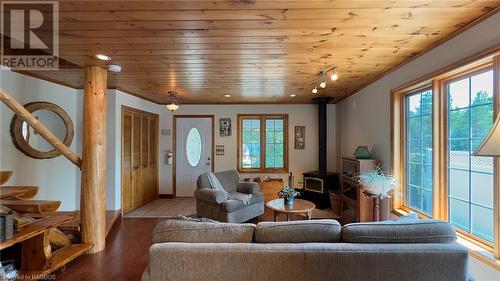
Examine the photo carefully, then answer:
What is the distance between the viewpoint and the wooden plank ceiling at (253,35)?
68.8 inches

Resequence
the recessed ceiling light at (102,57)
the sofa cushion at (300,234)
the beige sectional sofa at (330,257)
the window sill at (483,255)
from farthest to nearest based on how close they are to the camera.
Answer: the recessed ceiling light at (102,57)
the window sill at (483,255)
the sofa cushion at (300,234)
the beige sectional sofa at (330,257)

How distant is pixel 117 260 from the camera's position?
2.79 metres

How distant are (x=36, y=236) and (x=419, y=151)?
13.8 feet

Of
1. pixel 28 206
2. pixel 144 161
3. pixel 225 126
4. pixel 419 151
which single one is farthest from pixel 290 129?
pixel 28 206

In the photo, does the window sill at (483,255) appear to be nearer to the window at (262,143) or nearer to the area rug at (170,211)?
the area rug at (170,211)

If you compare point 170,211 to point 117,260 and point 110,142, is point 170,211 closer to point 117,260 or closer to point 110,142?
point 110,142

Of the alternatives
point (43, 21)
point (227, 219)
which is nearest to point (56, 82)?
point (43, 21)

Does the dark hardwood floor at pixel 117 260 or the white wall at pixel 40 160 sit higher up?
the white wall at pixel 40 160

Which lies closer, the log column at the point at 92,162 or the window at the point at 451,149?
the window at the point at 451,149

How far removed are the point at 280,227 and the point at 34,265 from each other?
245 centimetres

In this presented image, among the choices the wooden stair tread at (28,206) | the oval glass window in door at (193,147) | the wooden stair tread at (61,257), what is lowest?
the wooden stair tread at (61,257)

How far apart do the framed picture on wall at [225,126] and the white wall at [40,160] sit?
284 cm

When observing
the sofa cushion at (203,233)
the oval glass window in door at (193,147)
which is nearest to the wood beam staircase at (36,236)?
the sofa cushion at (203,233)

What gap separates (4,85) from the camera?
10.0ft
